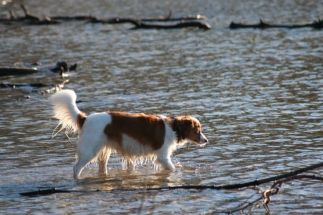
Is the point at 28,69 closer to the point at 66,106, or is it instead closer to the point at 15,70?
the point at 15,70

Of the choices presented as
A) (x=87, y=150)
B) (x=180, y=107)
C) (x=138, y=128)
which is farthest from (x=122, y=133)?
(x=180, y=107)

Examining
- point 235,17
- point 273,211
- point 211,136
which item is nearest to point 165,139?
point 211,136

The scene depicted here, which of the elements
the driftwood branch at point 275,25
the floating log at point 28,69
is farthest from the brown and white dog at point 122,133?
the driftwood branch at point 275,25

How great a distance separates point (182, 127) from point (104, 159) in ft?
3.85

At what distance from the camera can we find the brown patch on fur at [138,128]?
8117 mm

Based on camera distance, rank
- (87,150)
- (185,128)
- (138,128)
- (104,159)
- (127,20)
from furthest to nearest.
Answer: (127,20) → (185,128) → (104,159) → (138,128) → (87,150)

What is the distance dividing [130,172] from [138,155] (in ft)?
0.93

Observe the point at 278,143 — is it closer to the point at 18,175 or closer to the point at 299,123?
the point at 299,123

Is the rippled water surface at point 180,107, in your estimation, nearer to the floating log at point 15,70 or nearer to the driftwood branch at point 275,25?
the floating log at point 15,70

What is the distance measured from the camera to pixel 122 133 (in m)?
8.16

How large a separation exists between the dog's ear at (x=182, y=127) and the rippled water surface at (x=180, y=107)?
1.50ft

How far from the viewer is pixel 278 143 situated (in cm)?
950

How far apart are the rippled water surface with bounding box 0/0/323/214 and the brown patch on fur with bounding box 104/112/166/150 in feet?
1.66

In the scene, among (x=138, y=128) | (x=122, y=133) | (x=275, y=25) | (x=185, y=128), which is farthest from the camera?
(x=275, y=25)
